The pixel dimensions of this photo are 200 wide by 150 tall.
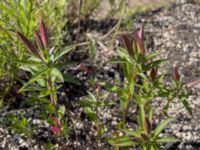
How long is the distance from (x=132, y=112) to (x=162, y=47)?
650 millimetres

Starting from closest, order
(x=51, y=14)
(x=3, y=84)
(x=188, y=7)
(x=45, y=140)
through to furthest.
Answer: (x=45, y=140) < (x=3, y=84) < (x=51, y=14) < (x=188, y=7)

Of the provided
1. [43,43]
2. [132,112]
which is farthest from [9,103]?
[43,43]

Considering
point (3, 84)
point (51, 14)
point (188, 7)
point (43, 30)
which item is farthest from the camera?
point (188, 7)

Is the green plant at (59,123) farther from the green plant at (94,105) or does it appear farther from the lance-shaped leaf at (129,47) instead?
the lance-shaped leaf at (129,47)

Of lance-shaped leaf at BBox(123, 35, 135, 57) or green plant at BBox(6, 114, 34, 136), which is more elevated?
lance-shaped leaf at BBox(123, 35, 135, 57)

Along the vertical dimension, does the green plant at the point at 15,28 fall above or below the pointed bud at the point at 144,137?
above

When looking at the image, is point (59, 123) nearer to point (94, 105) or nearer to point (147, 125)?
point (94, 105)

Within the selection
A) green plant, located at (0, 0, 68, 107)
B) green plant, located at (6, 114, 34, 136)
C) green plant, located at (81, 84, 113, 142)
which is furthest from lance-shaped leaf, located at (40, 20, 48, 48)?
green plant, located at (6, 114, 34, 136)

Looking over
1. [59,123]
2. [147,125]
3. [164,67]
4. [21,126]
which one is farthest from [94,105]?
[164,67]

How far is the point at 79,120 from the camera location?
2176 millimetres

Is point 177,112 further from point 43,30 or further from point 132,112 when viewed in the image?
point 43,30

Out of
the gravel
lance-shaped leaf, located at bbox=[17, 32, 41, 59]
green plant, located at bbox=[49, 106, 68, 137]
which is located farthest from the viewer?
the gravel

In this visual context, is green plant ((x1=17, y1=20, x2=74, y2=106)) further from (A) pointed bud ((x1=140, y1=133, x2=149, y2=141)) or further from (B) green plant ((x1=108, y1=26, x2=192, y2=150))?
(A) pointed bud ((x1=140, y1=133, x2=149, y2=141))

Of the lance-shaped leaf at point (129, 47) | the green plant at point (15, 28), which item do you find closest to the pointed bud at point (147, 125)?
the lance-shaped leaf at point (129, 47)
